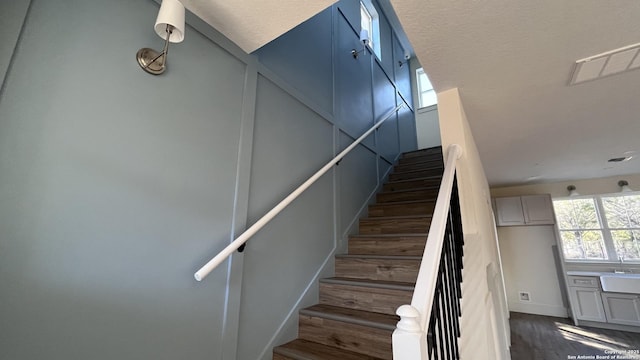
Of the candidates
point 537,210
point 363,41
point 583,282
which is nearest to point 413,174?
point 363,41

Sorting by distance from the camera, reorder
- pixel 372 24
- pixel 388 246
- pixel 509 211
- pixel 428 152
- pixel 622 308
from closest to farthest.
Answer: pixel 388 246 → pixel 428 152 → pixel 622 308 → pixel 372 24 → pixel 509 211

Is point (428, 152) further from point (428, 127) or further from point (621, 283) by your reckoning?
point (621, 283)

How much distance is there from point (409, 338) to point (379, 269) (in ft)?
4.22

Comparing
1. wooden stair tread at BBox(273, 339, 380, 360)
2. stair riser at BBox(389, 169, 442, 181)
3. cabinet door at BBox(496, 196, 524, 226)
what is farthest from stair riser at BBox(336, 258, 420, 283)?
cabinet door at BBox(496, 196, 524, 226)

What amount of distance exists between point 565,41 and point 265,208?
6.36 feet

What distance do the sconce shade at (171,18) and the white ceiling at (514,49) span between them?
26 cm

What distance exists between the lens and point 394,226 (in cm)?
250

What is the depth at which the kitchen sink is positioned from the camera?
3916 millimetres

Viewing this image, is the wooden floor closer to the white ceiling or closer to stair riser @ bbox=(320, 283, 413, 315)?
the white ceiling

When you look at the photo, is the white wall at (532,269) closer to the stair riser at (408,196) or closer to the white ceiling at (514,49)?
the white ceiling at (514,49)

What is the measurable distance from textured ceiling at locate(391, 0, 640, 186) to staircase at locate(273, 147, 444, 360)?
1082mm

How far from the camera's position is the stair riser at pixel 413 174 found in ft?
11.0

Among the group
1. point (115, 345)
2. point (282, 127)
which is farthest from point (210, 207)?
point (282, 127)

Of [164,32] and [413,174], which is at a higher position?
[413,174]
